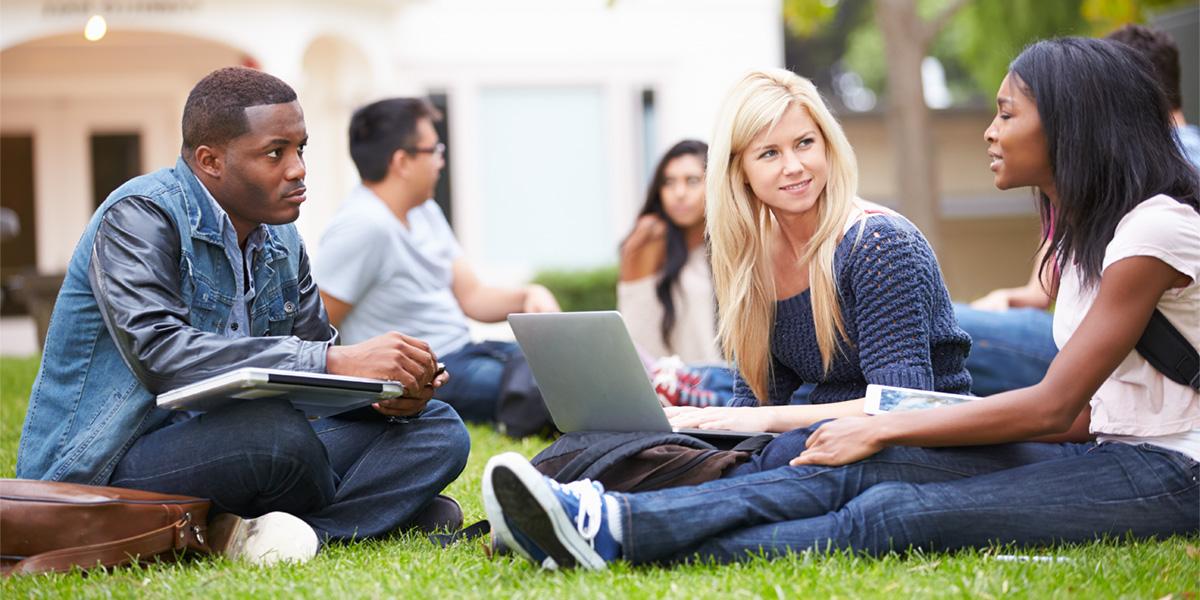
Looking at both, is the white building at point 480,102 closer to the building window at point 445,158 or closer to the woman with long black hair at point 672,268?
the building window at point 445,158

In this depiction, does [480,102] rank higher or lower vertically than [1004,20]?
lower

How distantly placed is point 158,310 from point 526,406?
3.04 m

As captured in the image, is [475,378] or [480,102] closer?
[475,378]

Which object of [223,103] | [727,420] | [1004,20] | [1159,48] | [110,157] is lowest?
[727,420]

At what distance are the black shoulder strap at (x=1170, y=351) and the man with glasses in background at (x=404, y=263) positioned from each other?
3846mm

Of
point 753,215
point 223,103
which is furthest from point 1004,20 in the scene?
point 223,103

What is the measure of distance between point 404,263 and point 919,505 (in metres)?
3.71

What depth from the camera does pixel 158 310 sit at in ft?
12.0

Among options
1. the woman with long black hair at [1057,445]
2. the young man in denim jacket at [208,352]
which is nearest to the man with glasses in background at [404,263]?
the young man in denim jacket at [208,352]

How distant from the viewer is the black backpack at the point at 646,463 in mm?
3619

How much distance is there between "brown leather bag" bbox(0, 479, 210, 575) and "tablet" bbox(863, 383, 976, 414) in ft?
5.93

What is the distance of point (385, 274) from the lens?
6.59 meters

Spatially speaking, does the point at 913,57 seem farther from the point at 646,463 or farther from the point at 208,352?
the point at 208,352

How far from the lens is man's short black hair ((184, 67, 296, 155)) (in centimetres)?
398
